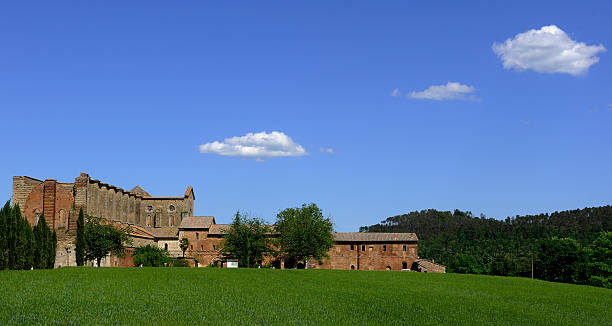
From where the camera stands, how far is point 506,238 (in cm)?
11862

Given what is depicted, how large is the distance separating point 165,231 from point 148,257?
67.5ft

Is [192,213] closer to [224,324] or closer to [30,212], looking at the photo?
[30,212]

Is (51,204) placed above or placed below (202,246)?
above

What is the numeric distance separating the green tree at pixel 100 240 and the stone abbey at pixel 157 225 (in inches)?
82.0

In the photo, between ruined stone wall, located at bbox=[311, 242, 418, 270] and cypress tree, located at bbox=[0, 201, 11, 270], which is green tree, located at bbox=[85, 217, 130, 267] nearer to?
cypress tree, located at bbox=[0, 201, 11, 270]

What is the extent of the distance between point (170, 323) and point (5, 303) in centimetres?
772

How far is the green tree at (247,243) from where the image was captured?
73.9 m

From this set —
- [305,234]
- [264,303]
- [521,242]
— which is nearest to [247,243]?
[305,234]

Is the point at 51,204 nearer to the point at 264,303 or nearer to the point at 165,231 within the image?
the point at 165,231

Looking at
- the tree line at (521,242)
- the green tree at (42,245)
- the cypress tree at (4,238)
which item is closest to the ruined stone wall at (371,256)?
the tree line at (521,242)

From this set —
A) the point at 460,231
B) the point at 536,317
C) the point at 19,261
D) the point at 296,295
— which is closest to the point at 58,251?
the point at 19,261

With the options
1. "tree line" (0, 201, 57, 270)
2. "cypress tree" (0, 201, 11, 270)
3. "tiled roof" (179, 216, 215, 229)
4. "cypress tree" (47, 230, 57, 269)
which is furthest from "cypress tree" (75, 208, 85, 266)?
"tiled roof" (179, 216, 215, 229)

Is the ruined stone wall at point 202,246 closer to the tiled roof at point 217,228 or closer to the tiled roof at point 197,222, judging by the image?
the tiled roof at point 197,222

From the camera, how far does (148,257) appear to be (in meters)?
70.9
